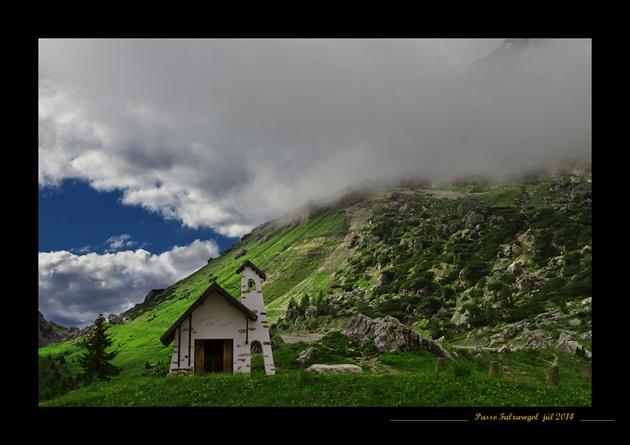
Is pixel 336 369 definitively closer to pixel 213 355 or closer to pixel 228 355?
pixel 228 355

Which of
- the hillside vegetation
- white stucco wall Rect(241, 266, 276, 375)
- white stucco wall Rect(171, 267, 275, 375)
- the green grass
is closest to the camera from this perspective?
the green grass

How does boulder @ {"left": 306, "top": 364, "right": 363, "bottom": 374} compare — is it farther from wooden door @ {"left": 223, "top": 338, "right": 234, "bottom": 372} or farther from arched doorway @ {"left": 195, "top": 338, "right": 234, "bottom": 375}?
arched doorway @ {"left": 195, "top": 338, "right": 234, "bottom": 375}

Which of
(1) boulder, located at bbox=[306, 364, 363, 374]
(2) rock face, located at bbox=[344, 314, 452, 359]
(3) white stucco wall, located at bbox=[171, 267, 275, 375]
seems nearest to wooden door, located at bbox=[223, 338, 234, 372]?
(3) white stucco wall, located at bbox=[171, 267, 275, 375]

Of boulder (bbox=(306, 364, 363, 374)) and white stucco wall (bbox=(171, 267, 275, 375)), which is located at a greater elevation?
white stucco wall (bbox=(171, 267, 275, 375))

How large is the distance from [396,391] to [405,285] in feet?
481

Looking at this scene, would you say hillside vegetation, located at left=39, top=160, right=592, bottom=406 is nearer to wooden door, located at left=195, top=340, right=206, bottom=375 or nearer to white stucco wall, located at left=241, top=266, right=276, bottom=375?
wooden door, located at left=195, top=340, right=206, bottom=375

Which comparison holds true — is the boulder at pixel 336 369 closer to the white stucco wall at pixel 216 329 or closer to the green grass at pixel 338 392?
the white stucco wall at pixel 216 329

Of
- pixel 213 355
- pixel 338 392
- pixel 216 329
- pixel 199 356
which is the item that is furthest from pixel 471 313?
pixel 338 392

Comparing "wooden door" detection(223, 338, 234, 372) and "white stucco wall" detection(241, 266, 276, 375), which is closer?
"wooden door" detection(223, 338, 234, 372)

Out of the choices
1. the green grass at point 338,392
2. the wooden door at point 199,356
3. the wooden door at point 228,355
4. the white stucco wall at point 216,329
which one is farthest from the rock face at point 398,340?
the green grass at point 338,392

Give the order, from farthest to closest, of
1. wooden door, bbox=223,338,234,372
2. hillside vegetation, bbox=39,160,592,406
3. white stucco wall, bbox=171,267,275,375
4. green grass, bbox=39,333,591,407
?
hillside vegetation, bbox=39,160,592,406 → wooden door, bbox=223,338,234,372 → white stucco wall, bbox=171,267,275,375 → green grass, bbox=39,333,591,407
